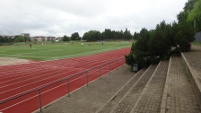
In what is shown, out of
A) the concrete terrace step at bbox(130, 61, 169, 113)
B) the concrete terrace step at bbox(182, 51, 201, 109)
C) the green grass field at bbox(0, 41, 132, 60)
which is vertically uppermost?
the concrete terrace step at bbox(182, 51, 201, 109)

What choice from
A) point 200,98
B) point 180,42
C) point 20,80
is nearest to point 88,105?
point 200,98

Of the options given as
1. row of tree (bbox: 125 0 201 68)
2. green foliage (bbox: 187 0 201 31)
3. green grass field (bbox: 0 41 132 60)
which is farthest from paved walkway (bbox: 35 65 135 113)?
green foliage (bbox: 187 0 201 31)

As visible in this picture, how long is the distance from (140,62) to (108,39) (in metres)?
121

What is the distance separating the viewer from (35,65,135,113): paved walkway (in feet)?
29.0

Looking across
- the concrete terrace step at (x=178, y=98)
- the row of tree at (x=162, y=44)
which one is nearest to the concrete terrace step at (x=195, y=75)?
the concrete terrace step at (x=178, y=98)

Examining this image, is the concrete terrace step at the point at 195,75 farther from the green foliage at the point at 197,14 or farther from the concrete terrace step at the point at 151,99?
the green foliage at the point at 197,14

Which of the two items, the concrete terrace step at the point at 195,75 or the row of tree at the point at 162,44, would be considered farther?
the row of tree at the point at 162,44

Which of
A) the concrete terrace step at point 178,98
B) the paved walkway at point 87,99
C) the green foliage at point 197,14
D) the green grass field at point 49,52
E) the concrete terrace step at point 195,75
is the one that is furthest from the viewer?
the green foliage at point 197,14

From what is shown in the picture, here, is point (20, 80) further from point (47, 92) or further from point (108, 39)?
point (108, 39)

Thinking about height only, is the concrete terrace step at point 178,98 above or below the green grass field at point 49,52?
above

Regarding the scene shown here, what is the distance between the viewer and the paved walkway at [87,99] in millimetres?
8836

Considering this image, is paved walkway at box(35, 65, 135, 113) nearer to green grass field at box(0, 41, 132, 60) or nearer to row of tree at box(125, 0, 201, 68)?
row of tree at box(125, 0, 201, 68)

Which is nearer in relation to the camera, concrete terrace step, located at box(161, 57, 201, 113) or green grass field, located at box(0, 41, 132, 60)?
concrete terrace step, located at box(161, 57, 201, 113)

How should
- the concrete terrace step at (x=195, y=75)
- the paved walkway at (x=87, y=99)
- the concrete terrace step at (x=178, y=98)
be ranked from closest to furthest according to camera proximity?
the concrete terrace step at (x=178, y=98) → the concrete terrace step at (x=195, y=75) → the paved walkway at (x=87, y=99)
